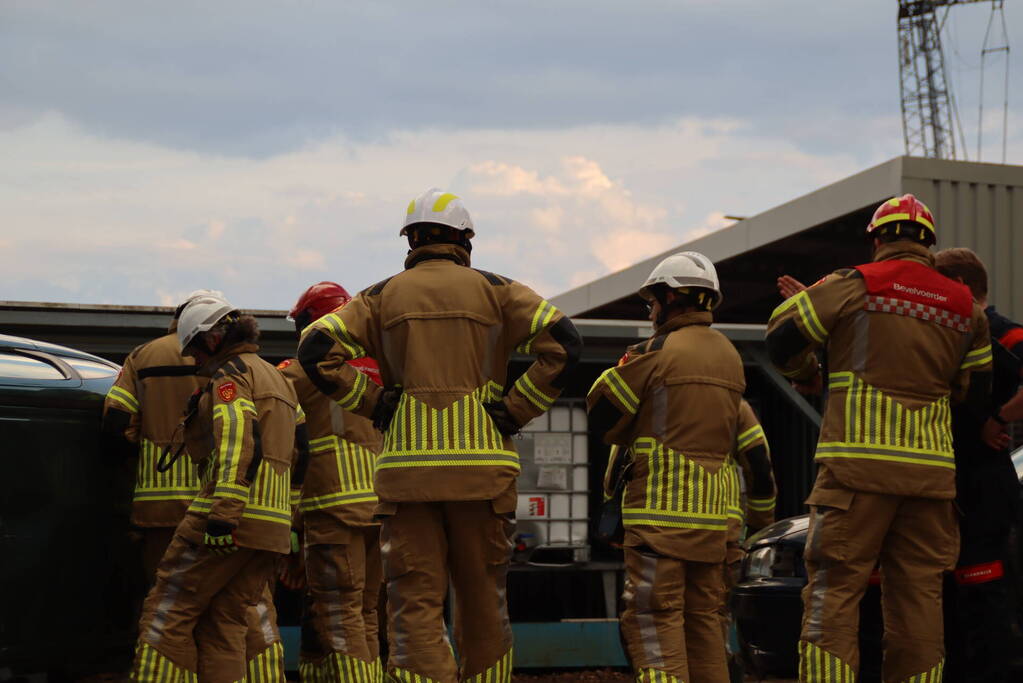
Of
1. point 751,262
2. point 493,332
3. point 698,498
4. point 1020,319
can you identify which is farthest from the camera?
point 751,262

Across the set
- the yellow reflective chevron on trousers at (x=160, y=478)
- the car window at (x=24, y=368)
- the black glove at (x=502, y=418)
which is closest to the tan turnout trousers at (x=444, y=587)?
the black glove at (x=502, y=418)

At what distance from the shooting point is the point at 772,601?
649cm

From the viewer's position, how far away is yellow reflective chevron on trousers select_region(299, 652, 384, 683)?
269 inches

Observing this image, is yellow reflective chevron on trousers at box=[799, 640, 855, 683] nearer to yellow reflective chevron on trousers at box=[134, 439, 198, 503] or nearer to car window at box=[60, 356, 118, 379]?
yellow reflective chevron on trousers at box=[134, 439, 198, 503]

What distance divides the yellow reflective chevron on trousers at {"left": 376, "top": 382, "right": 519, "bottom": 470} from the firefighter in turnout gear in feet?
4.63

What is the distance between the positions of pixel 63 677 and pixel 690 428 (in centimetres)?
274

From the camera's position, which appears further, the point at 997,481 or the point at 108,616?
the point at 108,616

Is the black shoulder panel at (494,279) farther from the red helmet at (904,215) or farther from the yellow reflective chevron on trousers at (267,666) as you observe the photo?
the yellow reflective chevron on trousers at (267,666)

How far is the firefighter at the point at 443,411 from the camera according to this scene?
5051 millimetres

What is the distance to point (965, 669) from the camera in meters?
5.45

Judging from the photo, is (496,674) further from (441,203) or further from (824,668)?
(441,203)

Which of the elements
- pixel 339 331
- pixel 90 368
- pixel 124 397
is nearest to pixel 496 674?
pixel 339 331

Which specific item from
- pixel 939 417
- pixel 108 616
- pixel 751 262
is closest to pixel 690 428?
pixel 939 417

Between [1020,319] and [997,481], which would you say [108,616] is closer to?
[997,481]
